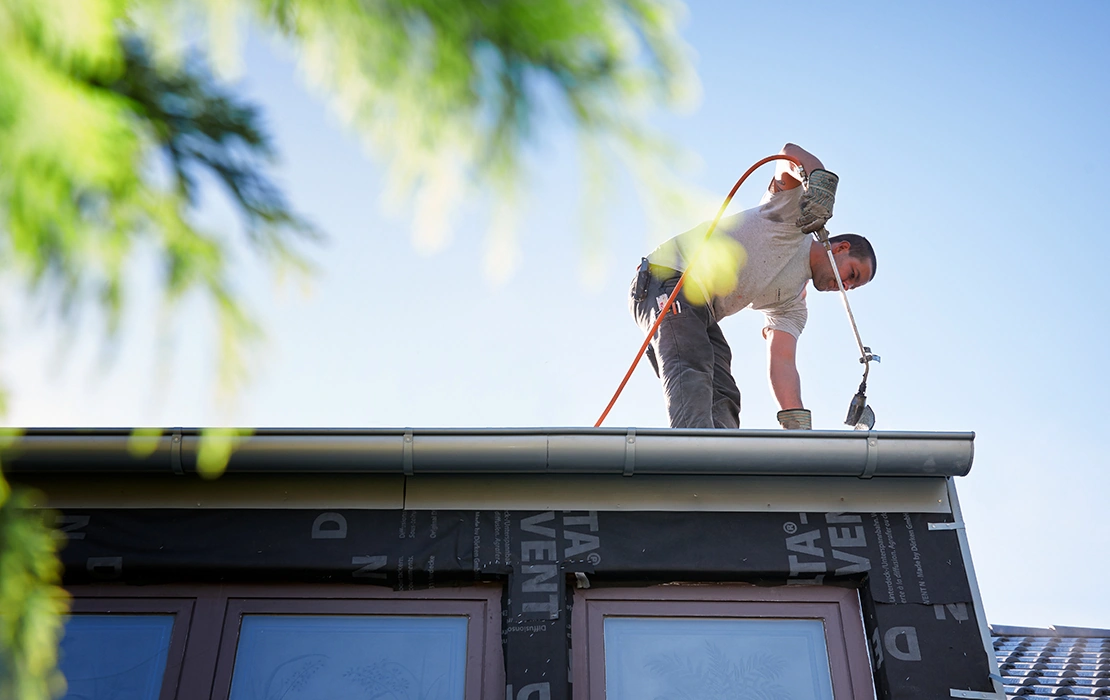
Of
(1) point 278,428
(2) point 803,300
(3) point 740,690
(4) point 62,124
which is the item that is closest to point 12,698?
(4) point 62,124

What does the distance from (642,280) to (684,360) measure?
607mm

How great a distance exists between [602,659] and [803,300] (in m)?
2.91

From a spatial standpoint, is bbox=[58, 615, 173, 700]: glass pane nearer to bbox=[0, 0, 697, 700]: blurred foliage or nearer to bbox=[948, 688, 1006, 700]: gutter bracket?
bbox=[0, 0, 697, 700]: blurred foliage

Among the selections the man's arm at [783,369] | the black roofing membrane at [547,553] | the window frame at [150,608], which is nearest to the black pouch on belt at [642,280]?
the man's arm at [783,369]

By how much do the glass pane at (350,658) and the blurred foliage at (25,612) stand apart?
214cm

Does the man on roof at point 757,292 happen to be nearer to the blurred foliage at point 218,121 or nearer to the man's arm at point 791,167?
the man's arm at point 791,167

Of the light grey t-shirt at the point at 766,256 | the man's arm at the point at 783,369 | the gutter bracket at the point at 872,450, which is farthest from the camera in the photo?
the man's arm at the point at 783,369

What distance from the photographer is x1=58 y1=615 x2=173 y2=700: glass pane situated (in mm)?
3340

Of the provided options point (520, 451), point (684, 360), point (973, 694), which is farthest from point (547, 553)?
point (684, 360)

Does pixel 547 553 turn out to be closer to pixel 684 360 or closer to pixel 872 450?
pixel 872 450

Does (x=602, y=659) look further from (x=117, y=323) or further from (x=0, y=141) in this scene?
(x=0, y=141)

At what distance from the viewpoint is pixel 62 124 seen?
1.24m

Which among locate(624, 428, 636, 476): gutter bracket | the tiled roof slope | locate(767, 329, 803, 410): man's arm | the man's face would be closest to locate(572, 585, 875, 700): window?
locate(624, 428, 636, 476): gutter bracket

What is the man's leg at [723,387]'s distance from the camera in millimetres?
5590
